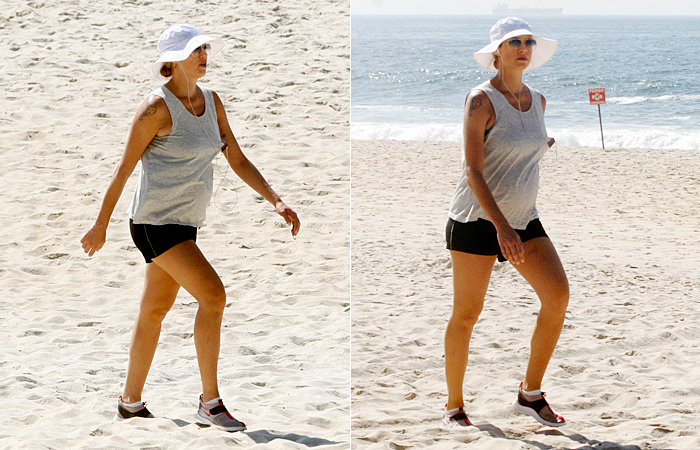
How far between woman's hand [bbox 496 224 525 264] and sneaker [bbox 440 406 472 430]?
81 centimetres

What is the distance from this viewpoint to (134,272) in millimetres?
6402

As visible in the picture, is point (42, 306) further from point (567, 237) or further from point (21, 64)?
point (21, 64)

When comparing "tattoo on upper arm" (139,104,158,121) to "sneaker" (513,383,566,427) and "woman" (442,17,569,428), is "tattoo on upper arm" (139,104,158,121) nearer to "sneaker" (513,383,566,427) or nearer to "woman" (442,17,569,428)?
"woman" (442,17,569,428)

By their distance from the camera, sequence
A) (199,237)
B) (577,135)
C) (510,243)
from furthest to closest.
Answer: (577,135)
(199,237)
(510,243)

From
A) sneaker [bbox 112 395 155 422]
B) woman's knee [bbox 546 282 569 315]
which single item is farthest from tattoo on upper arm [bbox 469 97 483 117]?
sneaker [bbox 112 395 155 422]

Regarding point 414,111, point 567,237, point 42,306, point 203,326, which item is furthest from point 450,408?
point 414,111

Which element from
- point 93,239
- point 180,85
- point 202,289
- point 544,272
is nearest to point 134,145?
point 180,85

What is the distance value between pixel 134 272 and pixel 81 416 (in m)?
2.89

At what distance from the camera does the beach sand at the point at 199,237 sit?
378 cm

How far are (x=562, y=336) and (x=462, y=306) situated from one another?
2009mm

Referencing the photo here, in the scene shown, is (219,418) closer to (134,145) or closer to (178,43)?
(134,145)

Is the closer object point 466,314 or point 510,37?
point 510,37

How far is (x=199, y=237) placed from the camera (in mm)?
Answer: 7188

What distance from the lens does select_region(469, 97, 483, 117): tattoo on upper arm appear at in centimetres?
304
